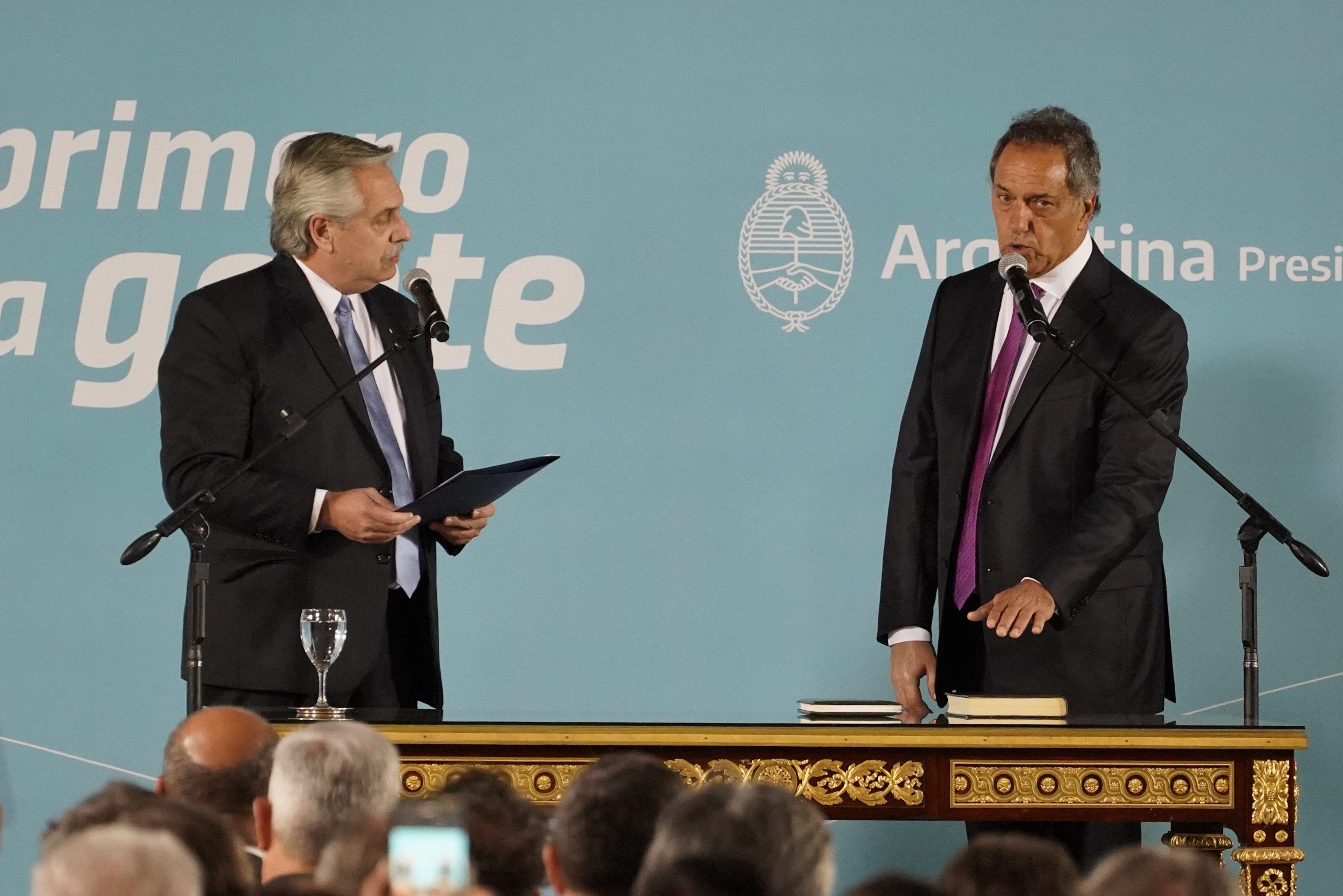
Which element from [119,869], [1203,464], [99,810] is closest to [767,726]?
[1203,464]

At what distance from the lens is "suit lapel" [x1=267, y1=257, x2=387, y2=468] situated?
4.12 meters

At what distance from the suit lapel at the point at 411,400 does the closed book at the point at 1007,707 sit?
1.29 meters

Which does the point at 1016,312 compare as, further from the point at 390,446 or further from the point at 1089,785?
the point at 390,446

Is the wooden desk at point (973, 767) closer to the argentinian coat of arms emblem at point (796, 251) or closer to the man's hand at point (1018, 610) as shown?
the man's hand at point (1018, 610)

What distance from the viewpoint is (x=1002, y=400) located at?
4.25 meters

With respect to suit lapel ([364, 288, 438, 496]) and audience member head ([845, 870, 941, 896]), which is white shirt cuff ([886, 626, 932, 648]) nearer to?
suit lapel ([364, 288, 438, 496])

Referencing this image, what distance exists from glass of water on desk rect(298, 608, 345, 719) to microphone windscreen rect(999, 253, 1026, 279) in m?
0.72

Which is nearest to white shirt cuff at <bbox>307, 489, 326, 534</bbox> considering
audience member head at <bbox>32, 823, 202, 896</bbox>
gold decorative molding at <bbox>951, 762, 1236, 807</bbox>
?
gold decorative molding at <bbox>951, 762, 1236, 807</bbox>

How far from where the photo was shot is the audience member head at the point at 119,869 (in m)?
1.63

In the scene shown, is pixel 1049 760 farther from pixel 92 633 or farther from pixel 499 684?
pixel 92 633

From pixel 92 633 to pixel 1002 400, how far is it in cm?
283

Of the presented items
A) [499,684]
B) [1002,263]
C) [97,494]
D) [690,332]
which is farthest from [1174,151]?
[97,494]

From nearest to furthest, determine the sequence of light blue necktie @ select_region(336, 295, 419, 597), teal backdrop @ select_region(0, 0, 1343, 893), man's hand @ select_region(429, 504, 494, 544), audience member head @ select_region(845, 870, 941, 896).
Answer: audience member head @ select_region(845, 870, 941, 896), man's hand @ select_region(429, 504, 494, 544), light blue necktie @ select_region(336, 295, 419, 597), teal backdrop @ select_region(0, 0, 1343, 893)

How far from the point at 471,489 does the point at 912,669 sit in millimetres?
1098
